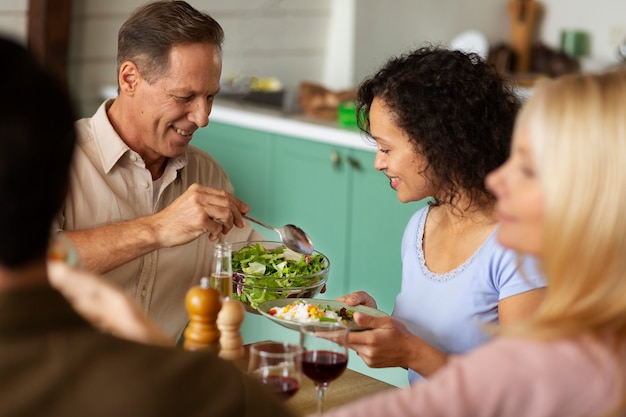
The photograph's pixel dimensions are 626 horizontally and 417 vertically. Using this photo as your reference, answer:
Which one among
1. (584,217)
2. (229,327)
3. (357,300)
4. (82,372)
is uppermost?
(584,217)

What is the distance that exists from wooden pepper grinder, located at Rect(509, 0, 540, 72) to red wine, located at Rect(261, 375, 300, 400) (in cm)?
419

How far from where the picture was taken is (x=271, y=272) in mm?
2246

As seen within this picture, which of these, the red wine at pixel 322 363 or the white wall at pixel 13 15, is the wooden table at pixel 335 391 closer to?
the red wine at pixel 322 363

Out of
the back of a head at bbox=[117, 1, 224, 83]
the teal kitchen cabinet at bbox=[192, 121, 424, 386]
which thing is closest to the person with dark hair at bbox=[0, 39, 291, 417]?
the back of a head at bbox=[117, 1, 224, 83]

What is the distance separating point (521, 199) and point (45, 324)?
2.04ft

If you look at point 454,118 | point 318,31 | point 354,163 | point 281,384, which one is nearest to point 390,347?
point 281,384

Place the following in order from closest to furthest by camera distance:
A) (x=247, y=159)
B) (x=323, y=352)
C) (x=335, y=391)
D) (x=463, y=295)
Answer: (x=323, y=352) < (x=335, y=391) < (x=463, y=295) < (x=247, y=159)

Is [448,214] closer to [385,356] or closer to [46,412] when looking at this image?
[385,356]

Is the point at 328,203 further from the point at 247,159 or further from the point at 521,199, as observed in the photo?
the point at 521,199

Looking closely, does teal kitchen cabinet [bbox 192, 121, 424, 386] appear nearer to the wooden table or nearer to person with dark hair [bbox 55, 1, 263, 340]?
person with dark hair [bbox 55, 1, 263, 340]

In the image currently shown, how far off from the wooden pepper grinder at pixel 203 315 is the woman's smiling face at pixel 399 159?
729 millimetres

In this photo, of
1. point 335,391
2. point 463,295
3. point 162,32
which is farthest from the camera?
point 162,32

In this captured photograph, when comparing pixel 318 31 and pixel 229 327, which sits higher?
pixel 318 31

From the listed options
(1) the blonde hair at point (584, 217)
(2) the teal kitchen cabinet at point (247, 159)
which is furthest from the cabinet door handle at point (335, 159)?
(1) the blonde hair at point (584, 217)
